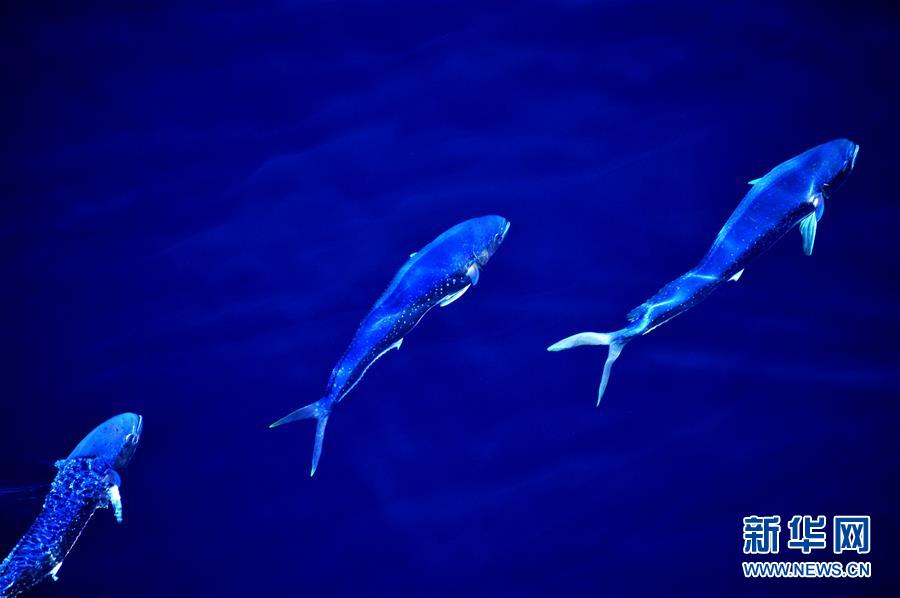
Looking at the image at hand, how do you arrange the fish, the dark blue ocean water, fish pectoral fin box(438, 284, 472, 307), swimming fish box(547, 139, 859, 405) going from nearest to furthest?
swimming fish box(547, 139, 859, 405)
the fish
fish pectoral fin box(438, 284, 472, 307)
the dark blue ocean water

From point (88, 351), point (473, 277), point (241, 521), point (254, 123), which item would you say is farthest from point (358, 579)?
point (254, 123)

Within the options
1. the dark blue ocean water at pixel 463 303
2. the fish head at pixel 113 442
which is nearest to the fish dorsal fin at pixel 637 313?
the dark blue ocean water at pixel 463 303

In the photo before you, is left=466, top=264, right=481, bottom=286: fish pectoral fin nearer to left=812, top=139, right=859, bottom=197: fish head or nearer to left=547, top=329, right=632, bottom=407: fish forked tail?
left=547, top=329, right=632, bottom=407: fish forked tail

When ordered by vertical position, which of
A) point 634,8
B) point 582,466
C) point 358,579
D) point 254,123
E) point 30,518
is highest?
point 634,8

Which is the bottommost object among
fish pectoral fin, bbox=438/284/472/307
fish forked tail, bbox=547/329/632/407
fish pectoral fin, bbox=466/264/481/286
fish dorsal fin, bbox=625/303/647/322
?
fish forked tail, bbox=547/329/632/407

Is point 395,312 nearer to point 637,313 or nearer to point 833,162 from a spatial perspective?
A: point 637,313

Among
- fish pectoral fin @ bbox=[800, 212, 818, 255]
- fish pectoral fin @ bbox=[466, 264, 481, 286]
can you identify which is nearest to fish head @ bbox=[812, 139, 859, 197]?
fish pectoral fin @ bbox=[800, 212, 818, 255]

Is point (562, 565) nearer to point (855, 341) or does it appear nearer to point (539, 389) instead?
point (539, 389)
